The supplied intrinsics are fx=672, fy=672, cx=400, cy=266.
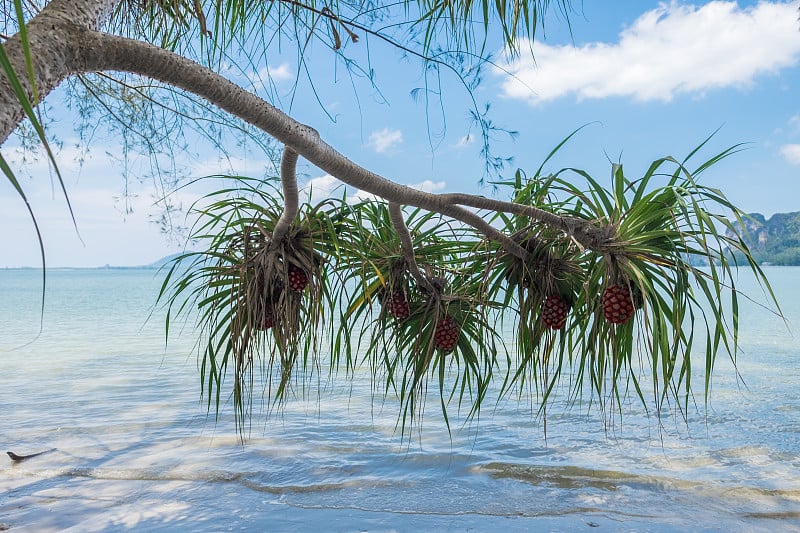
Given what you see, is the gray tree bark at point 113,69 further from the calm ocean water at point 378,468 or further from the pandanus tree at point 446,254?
the calm ocean water at point 378,468

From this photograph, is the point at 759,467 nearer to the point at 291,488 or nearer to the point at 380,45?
the point at 291,488

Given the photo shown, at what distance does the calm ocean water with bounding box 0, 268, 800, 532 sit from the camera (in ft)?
10.5

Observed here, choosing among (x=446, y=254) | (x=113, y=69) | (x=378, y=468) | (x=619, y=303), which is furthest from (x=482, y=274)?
(x=378, y=468)

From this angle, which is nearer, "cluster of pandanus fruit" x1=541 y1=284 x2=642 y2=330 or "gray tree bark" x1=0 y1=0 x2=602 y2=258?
"gray tree bark" x1=0 y1=0 x2=602 y2=258

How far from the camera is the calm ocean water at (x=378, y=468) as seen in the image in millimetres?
3199

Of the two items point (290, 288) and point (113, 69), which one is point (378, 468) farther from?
point (113, 69)

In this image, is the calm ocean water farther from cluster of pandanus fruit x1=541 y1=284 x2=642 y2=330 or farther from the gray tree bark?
the gray tree bark

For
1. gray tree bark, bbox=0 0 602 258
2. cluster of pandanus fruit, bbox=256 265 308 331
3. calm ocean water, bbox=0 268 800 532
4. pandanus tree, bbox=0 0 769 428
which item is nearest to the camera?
gray tree bark, bbox=0 0 602 258

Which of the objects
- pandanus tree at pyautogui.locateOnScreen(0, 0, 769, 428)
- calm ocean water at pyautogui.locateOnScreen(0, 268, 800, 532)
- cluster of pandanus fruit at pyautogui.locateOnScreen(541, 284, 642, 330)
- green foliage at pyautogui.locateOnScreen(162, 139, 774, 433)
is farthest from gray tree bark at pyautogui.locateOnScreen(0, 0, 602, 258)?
calm ocean water at pyautogui.locateOnScreen(0, 268, 800, 532)

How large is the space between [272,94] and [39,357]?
877 cm

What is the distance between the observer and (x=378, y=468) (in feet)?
13.5

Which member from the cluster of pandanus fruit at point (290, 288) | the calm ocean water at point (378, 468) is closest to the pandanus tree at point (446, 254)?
the cluster of pandanus fruit at point (290, 288)

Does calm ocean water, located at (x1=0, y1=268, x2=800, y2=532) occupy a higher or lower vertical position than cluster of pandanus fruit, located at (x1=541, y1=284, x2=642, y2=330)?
lower

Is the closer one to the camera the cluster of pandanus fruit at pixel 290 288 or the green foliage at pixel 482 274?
the green foliage at pixel 482 274
